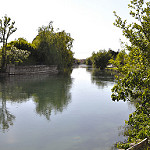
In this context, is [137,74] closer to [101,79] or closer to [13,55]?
[101,79]

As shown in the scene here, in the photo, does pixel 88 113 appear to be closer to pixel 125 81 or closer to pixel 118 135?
pixel 118 135

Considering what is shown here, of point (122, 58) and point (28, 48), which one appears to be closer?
point (122, 58)

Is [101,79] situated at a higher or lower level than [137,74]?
lower

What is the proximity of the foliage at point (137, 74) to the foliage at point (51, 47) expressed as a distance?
1796 inches

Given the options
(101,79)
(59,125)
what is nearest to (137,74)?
(59,125)

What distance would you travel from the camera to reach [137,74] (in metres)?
5.08

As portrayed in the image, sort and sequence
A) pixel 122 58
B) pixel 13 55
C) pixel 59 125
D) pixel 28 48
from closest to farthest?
pixel 122 58 → pixel 59 125 → pixel 13 55 → pixel 28 48

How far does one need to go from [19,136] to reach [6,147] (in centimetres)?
111

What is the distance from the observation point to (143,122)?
482 centimetres

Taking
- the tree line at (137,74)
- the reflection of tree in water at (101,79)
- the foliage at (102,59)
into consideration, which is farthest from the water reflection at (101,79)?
the foliage at (102,59)

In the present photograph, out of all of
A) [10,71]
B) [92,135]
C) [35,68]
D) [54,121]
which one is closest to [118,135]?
[92,135]

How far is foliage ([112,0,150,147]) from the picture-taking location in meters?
5.00

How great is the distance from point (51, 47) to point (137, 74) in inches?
1844

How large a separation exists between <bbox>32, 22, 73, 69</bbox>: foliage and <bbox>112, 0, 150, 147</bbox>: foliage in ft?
150
